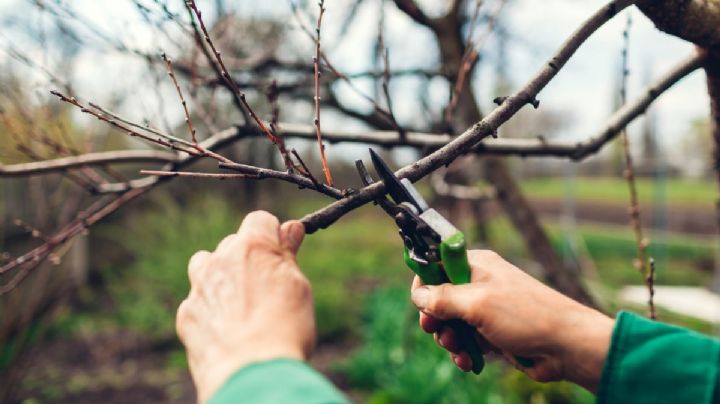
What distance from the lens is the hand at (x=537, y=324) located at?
3.24ft

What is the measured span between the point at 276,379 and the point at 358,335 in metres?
6.48

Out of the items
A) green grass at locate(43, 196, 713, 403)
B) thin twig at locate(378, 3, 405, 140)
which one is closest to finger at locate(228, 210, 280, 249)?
thin twig at locate(378, 3, 405, 140)

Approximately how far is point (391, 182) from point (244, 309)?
0.46 metres

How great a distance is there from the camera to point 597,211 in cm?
2167

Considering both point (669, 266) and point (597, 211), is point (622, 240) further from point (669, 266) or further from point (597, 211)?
point (597, 211)

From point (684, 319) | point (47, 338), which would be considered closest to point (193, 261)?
point (47, 338)

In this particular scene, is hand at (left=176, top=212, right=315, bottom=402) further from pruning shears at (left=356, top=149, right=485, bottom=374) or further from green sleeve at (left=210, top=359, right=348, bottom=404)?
pruning shears at (left=356, top=149, right=485, bottom=374)

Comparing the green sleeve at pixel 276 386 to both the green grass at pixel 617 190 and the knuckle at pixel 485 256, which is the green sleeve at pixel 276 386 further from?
the green grass at pixel 617 190

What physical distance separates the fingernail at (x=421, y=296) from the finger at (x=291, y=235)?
274 millimetres

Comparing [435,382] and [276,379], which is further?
[435,382]

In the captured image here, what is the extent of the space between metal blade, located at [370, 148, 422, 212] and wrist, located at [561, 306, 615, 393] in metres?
0.40

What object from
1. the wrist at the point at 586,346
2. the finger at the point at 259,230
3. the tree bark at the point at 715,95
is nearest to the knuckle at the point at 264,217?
the finger at the point at 259,230

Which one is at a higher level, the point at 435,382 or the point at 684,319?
the point at 435,382

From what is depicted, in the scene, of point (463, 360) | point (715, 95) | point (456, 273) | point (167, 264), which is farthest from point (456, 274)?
point (167, 264)
